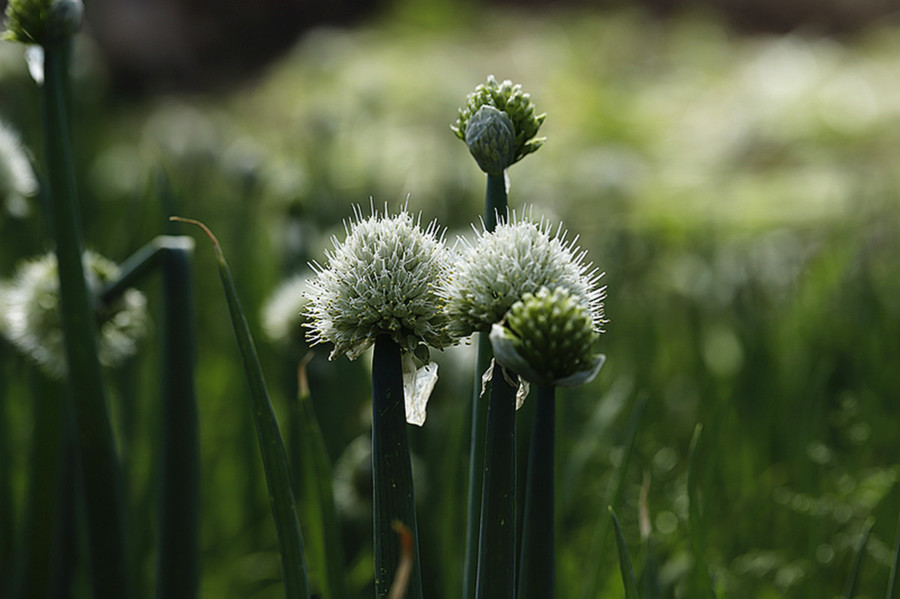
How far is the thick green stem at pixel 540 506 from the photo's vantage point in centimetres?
56

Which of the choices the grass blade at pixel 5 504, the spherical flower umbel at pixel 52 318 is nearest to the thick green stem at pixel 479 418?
the spherical flower umbel at pixel 52 318

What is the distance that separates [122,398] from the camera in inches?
57.7

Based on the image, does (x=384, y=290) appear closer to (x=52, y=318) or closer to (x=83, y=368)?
(x=83, y=368)

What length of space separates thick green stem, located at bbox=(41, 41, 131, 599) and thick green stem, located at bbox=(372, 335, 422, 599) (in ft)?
1.27

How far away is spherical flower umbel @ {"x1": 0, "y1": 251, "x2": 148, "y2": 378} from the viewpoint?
1.09 m

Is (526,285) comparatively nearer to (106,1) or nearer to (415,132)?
(415,132)

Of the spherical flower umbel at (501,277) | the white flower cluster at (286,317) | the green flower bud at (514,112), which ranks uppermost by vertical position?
the white flower cluster at (286,317)

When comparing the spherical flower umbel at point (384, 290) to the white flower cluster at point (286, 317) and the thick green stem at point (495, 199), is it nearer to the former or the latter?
the thick green stem at point (495, 199)

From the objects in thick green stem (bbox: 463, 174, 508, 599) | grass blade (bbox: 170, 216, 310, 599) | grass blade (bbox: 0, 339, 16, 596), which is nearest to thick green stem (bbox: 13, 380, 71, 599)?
grass blade (bbox: 0, 339, 16, 596)

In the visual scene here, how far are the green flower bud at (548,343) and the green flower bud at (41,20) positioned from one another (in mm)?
497

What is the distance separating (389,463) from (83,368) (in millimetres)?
407

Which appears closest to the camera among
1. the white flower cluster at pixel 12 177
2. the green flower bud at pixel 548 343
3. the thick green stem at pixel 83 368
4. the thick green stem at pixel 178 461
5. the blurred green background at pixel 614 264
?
the green flower bud at pixel 548 343

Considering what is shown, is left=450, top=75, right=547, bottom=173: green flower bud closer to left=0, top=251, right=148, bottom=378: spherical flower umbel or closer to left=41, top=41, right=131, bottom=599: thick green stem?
left=41, top=41, right=131, bottom=599: thick green stem

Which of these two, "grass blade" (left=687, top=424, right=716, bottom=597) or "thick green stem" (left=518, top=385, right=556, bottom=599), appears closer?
"thick green stem" (left=518, top=385, right=556, bottom=599)
